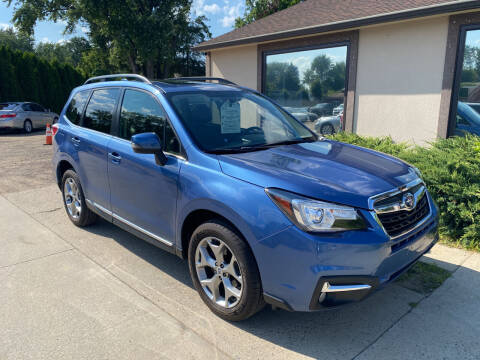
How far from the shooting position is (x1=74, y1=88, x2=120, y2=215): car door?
13.8 feet

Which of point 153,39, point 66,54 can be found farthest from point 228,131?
point 66,54

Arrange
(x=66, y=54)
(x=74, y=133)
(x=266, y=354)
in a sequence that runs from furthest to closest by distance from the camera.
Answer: (x=66, y=54)
(x=74, y=133)
(x=266, y=354)

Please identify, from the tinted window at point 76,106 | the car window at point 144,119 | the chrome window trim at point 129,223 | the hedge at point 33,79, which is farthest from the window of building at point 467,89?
the hedge at point 33,79

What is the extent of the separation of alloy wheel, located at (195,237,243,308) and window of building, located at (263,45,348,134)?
22.0 ft

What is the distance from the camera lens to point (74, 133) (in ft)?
15.7

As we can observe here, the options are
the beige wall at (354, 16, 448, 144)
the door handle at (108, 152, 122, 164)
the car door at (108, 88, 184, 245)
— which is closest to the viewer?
the car door at (108, 88, 184, 245)

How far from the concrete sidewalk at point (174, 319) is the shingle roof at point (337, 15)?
15.0ft

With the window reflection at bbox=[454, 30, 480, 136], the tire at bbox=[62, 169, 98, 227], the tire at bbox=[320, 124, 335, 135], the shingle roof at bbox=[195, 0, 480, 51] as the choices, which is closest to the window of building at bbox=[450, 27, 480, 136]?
the window reflection at bbox=[454, 30, 480, 136]

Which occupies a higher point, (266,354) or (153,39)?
(153,39)

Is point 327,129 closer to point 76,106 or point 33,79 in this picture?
point 76,106

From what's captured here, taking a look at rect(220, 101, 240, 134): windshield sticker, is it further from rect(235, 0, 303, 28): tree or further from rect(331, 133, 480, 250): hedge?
rect(235, 0, 303, 28): tree

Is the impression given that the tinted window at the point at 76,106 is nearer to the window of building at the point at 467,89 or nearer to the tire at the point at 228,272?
the tire at the point at 228,272

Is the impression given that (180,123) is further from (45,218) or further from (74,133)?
(45,218)

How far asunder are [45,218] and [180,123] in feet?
11.1
